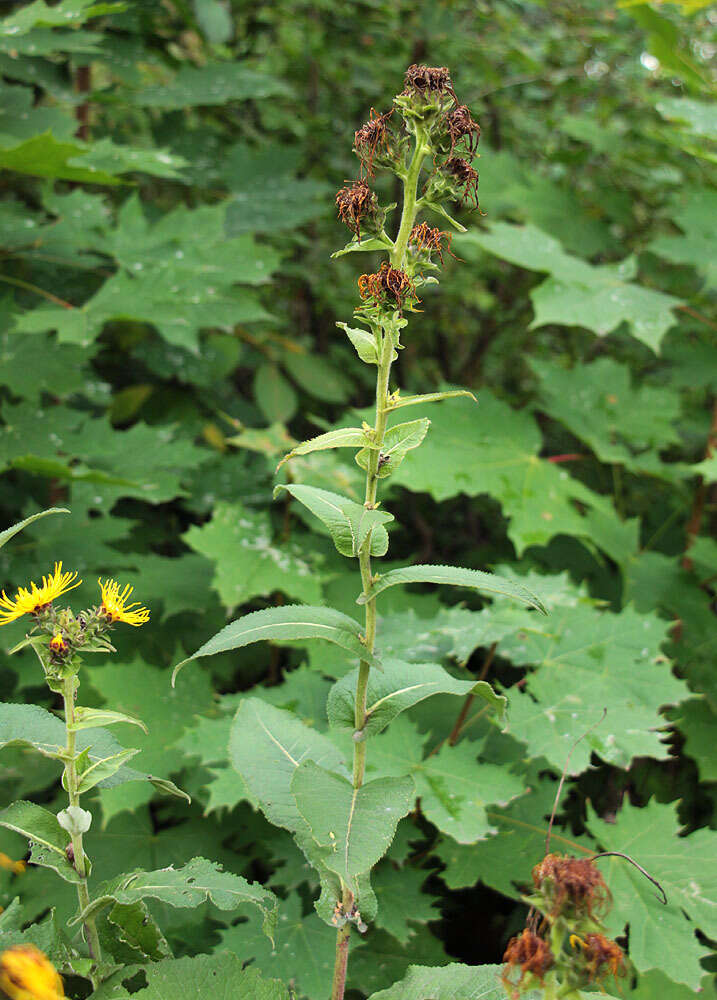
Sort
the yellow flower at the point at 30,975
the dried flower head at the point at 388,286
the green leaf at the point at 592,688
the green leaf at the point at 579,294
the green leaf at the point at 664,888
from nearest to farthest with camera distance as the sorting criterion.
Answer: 1. the yellow flower at the point at 30,975
2. the dried flower head at the point at 388,286
3. the green leaf at the point at 664,888
4. the green leaf at the point at 592,688
5. the green leaf at the point at 579,294

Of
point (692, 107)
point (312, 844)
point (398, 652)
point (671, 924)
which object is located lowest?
point (671, 924)

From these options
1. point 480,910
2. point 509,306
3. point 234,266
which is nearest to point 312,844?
point 480,910

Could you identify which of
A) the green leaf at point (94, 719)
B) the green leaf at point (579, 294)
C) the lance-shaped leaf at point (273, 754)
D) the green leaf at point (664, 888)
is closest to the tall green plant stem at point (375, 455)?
the lance-shaped leaf at point (273, 754)

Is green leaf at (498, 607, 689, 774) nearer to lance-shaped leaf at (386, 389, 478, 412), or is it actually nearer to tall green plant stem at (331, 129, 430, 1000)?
tall green plant stem at (331, 129, 430, 1000)

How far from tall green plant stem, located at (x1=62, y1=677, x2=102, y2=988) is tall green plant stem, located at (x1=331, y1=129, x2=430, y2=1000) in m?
0.34

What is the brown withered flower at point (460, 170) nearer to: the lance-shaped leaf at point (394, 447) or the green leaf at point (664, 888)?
the lance-shaped leaf at point (394, 447)

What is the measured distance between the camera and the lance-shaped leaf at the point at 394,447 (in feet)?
3.44

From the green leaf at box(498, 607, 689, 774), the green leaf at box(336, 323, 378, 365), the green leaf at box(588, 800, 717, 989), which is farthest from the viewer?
the green leaf at box(498, 607, 689, 774)

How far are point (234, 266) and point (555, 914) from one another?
2.52 meters

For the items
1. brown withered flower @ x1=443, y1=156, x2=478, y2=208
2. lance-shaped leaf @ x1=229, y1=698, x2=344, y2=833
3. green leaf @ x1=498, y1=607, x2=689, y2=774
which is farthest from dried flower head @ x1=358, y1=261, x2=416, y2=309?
green leaf @ x1=498, y1=607, x2=689, y2=774

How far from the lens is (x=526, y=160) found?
4836 millimetres

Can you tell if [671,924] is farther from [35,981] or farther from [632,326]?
[632,326]

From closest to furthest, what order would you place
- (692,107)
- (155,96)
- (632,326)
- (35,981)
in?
1. (35,981)
2. (632,326)
3. (692,107)
4. (155,96)

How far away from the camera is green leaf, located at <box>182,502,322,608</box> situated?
2217mm
